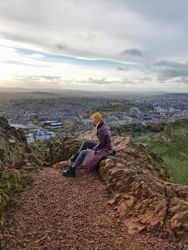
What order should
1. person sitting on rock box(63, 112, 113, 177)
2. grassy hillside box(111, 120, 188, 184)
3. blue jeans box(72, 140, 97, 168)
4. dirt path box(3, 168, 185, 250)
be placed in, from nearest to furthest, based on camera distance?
dirt path box(3, 168, 185, 250)
blue jeans box(72, 140, 97, 168)
person sitting on rock box(63, 112, 113, 177)
grassy hillside box(111, 120, 188, 184)

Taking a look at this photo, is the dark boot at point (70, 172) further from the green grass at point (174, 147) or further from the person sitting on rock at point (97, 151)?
the green grass at point (174, 147)

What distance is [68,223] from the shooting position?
31.6 feet

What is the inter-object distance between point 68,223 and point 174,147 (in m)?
49.3

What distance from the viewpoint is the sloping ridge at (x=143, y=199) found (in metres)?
9.37

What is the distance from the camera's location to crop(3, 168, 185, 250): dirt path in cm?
870

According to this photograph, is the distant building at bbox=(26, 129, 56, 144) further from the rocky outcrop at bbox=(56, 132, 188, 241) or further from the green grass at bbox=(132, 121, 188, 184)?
the rocky outcrop at bbox=(56, 132, 188, 241)

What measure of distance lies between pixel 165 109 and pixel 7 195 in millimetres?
149830

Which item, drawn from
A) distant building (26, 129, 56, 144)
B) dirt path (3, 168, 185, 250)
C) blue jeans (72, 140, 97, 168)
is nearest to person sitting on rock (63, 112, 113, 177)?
blue jeans (72, 140, 97, 168)

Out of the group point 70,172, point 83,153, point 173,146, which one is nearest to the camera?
point 70,172

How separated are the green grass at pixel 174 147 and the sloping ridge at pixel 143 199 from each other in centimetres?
3434

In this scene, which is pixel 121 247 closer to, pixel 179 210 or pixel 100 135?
pixel 179 210

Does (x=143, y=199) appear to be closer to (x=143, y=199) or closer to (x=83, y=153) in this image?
(x=143, y=199)

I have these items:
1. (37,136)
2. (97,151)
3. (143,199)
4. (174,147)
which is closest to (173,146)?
(174,147)

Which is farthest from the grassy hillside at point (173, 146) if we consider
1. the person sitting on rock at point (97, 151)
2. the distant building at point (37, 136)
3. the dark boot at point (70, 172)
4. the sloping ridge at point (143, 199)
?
the sloping ridge at point (143, 199)
